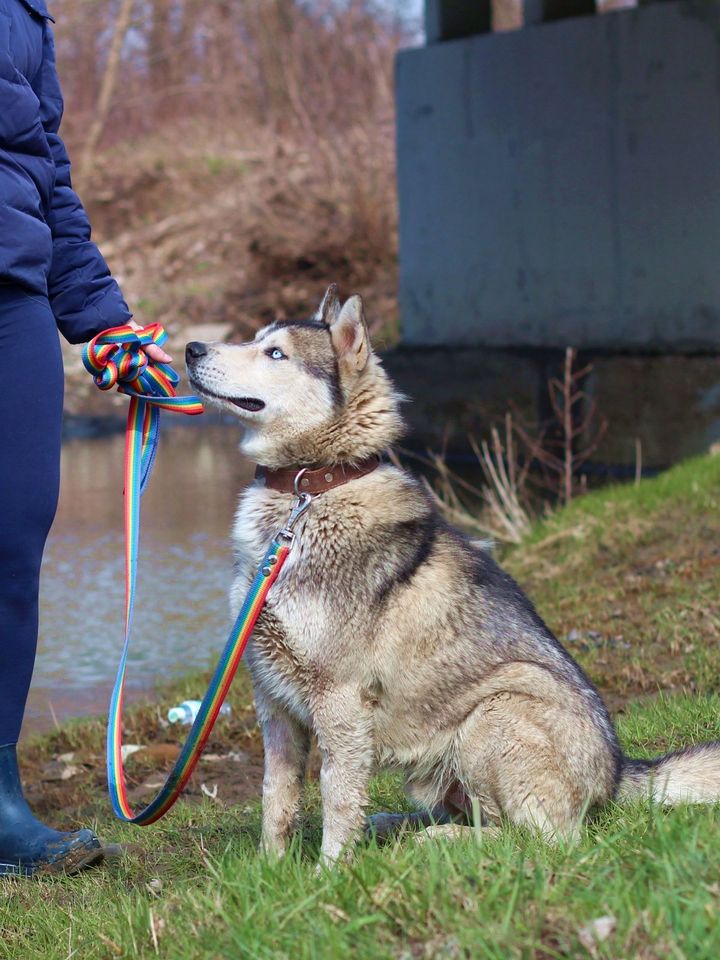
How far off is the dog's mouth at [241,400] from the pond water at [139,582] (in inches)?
44.2

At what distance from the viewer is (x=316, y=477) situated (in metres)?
3.89

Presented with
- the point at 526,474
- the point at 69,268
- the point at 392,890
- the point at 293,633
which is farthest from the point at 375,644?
the point at 526,474

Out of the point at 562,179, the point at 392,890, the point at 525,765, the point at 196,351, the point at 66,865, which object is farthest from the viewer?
the point at 562,179

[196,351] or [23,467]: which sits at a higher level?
[196,351]

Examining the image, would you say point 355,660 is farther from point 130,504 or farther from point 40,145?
point 40,145

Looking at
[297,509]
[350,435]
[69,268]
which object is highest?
[69,268]

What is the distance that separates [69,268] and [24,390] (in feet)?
1.67

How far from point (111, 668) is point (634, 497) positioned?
385 centimetres

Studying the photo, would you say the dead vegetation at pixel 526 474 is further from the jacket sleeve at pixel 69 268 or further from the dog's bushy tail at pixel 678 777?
the dog's bushy tail at pixel 678 777

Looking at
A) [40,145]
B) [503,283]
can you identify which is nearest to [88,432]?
[503,283]

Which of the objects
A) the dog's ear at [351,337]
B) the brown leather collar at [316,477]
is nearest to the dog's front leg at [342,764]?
the brown leather collar at [316,477]

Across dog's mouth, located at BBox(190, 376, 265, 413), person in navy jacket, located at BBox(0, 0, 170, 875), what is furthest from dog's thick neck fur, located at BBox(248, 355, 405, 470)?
person in navy jacket, located at BBox(0, 0, 170, 875)

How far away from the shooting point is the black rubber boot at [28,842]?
13.3ft

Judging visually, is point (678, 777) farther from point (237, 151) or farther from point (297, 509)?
point (237, 151)
